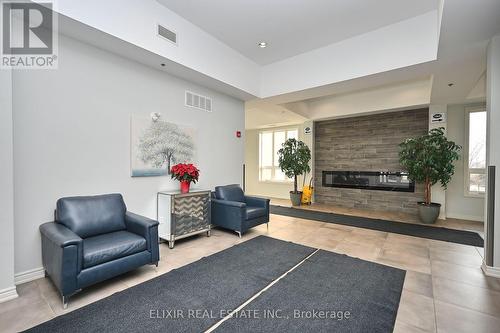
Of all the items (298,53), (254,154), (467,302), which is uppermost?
(298,53)

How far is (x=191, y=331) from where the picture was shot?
1.77m

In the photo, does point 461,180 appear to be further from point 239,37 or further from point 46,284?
point 46,284

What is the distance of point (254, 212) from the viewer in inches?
167

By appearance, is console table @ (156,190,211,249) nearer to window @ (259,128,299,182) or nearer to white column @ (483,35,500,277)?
white column @ (483,35,500,277)

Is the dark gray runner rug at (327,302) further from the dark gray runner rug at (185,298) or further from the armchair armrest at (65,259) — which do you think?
A: the armchair armrest at (65,259)

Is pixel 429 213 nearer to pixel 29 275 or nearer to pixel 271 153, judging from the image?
pixel 271 153

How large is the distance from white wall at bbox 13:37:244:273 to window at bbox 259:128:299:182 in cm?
518

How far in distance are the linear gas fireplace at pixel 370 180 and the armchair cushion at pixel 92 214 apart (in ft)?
20.1

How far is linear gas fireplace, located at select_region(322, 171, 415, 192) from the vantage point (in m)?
6.23

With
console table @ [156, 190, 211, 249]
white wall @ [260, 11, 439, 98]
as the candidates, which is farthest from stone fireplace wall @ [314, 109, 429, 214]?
console table @ [156, 190, 211, 249]

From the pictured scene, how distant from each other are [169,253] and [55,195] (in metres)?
1.58

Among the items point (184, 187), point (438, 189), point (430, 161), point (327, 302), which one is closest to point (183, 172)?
point (184, 187)

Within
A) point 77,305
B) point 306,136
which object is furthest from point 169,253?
point 306,136

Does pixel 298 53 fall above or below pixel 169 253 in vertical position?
above
